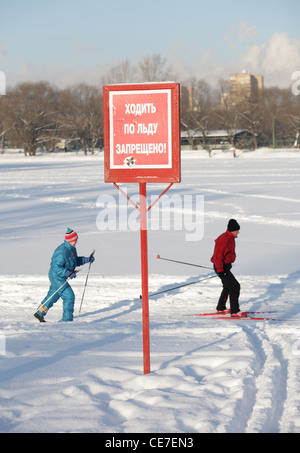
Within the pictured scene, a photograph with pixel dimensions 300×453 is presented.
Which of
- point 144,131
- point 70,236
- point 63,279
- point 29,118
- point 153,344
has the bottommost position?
point 153,344

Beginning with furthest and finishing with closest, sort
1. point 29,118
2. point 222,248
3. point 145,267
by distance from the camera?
point 29,118, point 222,248, point 145,267

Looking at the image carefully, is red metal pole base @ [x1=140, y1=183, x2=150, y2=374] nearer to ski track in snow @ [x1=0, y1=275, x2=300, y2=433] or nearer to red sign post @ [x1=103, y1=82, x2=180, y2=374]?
red sign post @ [x1=103, y1=82, x2=180, y2=374]

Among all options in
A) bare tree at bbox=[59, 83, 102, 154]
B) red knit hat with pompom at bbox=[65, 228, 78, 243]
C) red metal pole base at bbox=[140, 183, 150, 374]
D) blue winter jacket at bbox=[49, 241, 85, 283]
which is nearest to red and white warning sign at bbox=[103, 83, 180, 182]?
red metal pole base at bbox=[140, 183, 150, 374]

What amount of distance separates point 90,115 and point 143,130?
3424 inches

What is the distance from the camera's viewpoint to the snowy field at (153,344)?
163 inches

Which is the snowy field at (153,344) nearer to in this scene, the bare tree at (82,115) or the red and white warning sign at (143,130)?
the red and white warning sign at (143,130)

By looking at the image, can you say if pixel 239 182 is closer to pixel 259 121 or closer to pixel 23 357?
pixel 23 357

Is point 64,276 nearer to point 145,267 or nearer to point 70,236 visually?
point 70,236

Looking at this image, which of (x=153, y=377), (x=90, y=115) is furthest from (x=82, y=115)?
(x=153, y=377)

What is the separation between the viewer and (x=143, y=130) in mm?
4801

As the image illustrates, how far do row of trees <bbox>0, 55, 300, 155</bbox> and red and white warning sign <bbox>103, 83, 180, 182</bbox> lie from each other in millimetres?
79080

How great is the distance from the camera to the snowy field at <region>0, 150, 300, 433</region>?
163 inches

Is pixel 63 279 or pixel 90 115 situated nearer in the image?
pixel 63 279

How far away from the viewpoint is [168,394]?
14.8ft
